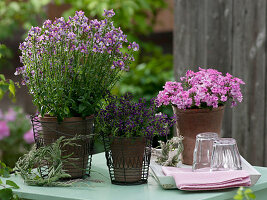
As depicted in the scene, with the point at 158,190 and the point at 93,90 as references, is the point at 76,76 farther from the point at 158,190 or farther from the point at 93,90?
the point at 158,190

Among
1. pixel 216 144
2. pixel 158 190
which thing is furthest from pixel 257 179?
pixel 158 190

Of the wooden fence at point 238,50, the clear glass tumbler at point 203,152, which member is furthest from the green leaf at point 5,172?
the wooden fence at point 238,50

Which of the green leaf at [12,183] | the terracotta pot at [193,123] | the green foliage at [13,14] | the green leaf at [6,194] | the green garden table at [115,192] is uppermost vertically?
the green foliage at [13,14]

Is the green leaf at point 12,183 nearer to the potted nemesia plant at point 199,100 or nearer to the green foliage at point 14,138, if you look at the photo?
Answer: the potted nemesia plant at point 199,100

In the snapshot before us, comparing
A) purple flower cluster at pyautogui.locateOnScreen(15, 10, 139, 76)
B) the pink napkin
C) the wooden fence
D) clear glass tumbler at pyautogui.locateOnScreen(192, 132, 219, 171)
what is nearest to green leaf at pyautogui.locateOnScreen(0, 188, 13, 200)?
purple flower cluster at pyautogui.locateOnScreen(15, 10, 139, 76)

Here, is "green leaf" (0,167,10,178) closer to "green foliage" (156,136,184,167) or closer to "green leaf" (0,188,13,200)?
"green leaf" (0,188,13,200)

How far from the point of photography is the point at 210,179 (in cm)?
152

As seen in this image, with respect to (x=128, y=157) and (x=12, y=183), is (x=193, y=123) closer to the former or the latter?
(x=128, y=157)

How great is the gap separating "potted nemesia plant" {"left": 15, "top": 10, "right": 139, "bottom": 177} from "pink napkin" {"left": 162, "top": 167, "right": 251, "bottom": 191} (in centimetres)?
34

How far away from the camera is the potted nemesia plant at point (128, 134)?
157 centimetres

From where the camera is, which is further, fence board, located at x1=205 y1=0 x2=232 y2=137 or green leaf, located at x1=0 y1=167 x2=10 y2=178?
fence board, located at x1=205 y1=0 x2=232 y2=137

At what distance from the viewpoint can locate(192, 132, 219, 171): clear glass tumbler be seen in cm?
166

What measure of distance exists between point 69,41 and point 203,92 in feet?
1.50

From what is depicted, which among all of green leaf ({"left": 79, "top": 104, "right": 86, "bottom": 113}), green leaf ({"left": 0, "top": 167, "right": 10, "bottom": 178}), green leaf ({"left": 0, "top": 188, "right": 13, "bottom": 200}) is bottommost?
green leaf ({"left": 0, "top": 188, "right": 13, "bottom": 200})
